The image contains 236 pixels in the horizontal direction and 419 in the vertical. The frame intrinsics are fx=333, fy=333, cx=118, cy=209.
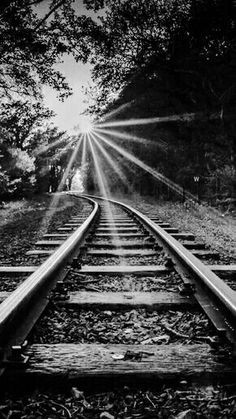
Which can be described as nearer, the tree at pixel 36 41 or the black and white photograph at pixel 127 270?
the black and white photograph at pixel 127 270

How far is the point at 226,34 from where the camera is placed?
A: 12914mm

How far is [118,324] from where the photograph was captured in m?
2.29

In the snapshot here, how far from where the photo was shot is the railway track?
167 centimetres

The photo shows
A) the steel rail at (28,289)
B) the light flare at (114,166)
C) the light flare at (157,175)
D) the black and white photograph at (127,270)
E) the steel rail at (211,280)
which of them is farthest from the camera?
the light flare at (114,166)

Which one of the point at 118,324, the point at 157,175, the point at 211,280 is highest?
the point at 157,175

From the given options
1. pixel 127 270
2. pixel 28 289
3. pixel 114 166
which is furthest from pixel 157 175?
pixel 28 289

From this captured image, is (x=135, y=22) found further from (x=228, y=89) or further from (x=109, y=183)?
(x=109, y=183)

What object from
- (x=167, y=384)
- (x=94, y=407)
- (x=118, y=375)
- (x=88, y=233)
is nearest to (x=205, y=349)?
(x=167, y=384)

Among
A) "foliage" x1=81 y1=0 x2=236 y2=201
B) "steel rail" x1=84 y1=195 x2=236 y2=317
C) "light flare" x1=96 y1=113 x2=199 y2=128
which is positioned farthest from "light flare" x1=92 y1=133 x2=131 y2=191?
"steel rail" x1=84 y1=195 x2=236 y2=317

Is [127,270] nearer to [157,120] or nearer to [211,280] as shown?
[211,280]

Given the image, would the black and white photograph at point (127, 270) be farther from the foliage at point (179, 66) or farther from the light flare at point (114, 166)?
the light flare at point (114, 166)

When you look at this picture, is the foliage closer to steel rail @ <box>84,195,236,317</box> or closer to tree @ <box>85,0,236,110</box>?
tree @ <box>85,0,236,110</box>

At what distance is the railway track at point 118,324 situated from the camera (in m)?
1.67

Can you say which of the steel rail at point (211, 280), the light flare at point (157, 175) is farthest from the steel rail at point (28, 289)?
the light flare at point (157, 175)
